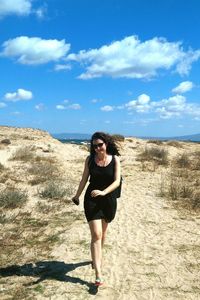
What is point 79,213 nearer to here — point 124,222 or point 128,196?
point 124,222

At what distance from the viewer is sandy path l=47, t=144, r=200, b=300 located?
233 inches

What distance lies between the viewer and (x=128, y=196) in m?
12.7

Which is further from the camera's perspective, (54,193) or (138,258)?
(54,193)

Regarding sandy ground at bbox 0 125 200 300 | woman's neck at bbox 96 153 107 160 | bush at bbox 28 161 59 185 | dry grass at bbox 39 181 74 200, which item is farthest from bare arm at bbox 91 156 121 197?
bush at bbox 28 161 59 185

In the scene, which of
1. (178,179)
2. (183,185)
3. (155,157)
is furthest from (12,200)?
(155,157)

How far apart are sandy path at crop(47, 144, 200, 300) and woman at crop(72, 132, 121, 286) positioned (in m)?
0.50

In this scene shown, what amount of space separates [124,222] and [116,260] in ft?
8.37

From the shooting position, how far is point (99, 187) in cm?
591

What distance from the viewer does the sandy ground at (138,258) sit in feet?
19.4

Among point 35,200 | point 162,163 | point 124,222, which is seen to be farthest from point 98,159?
point 162,163

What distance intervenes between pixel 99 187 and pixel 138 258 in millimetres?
1927

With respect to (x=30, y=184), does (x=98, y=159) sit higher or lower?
higher

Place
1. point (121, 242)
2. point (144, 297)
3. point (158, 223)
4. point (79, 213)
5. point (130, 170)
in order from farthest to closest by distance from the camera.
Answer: point (130, 170) < point (79, 213) < point (158, 223) < point (121, 242) < point (144, 297)

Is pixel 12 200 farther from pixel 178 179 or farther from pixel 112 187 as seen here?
pixel 178 179
